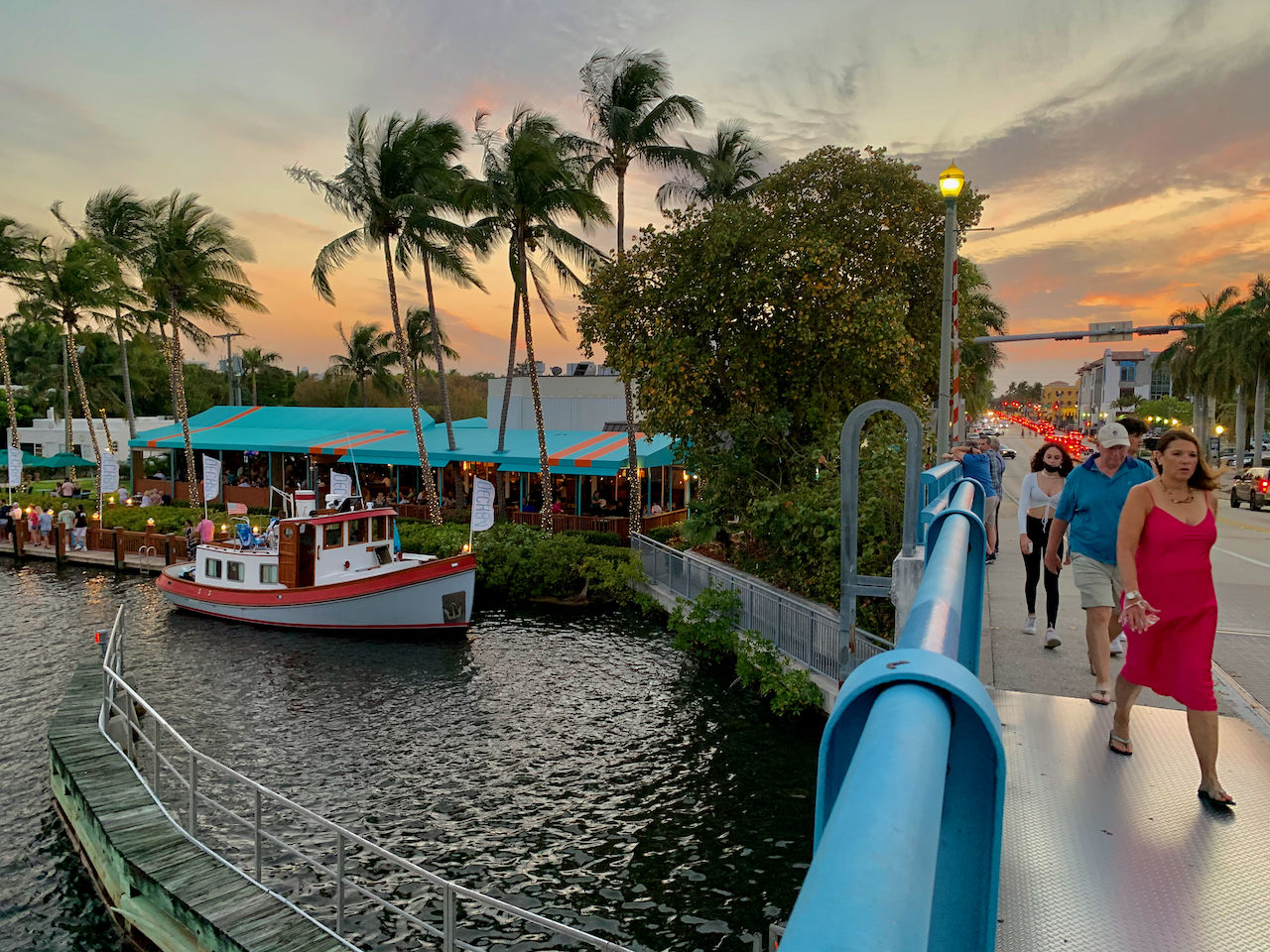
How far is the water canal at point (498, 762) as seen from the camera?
9.32 meters

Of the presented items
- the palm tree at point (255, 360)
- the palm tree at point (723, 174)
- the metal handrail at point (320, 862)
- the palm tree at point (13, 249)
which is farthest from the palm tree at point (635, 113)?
the palm tree at point (255, 360)

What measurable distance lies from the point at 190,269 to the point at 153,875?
105 feet

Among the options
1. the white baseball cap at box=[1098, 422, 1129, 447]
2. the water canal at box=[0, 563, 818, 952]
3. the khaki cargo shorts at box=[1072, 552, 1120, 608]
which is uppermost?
the white baseball cap at box=[1098, 422, 1129, 447]

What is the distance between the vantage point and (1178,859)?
9.98ft

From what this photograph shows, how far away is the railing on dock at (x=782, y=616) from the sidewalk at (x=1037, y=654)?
5.93 feet

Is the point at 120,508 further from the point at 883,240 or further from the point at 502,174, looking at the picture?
the point at 883,240

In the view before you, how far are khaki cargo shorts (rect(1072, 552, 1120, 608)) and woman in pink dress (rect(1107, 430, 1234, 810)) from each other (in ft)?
4.84

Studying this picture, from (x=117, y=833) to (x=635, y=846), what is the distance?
19.1 ft

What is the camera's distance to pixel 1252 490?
101ft

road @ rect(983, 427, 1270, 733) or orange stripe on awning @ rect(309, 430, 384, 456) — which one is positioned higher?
orange stripe on awning @ rect(309, 430, 384, 456)

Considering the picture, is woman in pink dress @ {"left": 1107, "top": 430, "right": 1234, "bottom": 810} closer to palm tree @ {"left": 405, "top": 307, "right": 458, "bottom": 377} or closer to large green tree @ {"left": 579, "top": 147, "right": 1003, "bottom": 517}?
large green tree @ {"left": 579, "top": 147, "right": 1003, "bottom": 517}

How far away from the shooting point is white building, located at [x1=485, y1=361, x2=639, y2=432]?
39.1m

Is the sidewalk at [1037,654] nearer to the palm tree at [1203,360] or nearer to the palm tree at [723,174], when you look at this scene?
the palm tree at [723,174]

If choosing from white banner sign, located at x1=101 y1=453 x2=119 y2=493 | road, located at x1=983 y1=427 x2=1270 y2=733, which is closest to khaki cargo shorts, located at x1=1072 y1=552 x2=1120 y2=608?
road, located at x1=983 y1=427 x2=1270 y2=733
